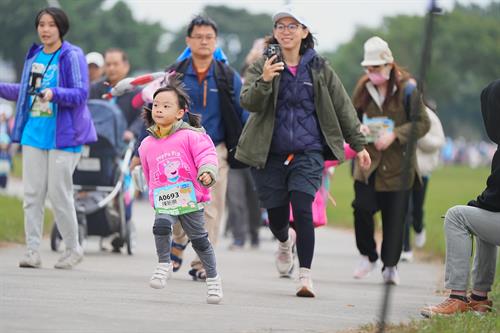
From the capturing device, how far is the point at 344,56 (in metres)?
129

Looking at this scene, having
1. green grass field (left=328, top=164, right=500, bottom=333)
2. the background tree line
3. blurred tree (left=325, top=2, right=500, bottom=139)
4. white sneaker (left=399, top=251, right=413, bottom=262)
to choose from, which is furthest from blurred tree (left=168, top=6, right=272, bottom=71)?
white sneaker (left=399, top=251, right=413, bottom=262)

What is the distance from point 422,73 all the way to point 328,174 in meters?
7.64

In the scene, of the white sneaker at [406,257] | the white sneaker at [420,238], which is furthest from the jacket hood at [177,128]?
the white sneaker at [420,238]

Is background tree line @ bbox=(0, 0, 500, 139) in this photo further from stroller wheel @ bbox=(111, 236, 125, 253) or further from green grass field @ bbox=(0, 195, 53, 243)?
stroller wheel @ bbox=(111, 236, 125, 253)

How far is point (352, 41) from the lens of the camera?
5177 inches

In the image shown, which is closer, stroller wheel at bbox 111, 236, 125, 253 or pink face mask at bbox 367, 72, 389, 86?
pink face mask at bbox 367, 72, 389, 86

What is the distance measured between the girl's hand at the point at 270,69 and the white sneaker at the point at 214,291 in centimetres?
159

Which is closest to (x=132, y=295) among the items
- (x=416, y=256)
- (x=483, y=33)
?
(x=416, y=256)

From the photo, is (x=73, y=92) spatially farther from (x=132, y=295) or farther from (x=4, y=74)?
(x=4, y=74)

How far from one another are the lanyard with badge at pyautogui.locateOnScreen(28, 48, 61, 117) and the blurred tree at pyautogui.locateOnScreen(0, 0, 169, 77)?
63340mm

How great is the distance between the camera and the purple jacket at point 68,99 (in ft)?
36.3

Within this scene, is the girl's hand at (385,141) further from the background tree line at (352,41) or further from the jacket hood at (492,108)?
the background tree line at (352,41)

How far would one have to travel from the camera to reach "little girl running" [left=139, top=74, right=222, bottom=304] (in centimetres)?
909

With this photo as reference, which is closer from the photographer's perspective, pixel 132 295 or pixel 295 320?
pixel 295 320
